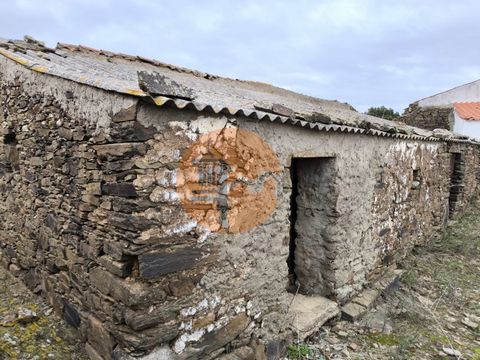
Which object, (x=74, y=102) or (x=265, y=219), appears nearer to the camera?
(x=74, y=102)

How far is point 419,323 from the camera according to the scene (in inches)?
183

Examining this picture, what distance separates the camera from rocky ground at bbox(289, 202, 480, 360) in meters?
4.02

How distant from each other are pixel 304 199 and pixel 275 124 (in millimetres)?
1531

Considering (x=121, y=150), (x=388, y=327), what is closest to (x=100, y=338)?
(x=121, y=150)

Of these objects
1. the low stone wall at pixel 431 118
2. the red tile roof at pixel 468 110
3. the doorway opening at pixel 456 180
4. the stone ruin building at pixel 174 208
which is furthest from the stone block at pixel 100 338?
the red tile roof at pixel 468 110

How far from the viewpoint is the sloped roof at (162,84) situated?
2568 mm

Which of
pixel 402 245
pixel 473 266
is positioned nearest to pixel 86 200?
pixel 402 245

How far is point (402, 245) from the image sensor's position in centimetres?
656

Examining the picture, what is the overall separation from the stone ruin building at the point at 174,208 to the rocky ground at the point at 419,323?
0.70 ft

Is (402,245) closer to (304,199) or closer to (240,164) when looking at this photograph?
(304,199)

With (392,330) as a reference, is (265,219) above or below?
above

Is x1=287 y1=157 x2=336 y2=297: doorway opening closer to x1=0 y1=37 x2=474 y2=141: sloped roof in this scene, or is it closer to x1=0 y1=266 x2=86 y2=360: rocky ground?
x1=0 y1=37 x2=474 y2=141: sloped roof

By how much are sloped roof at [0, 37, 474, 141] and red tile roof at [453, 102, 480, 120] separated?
887 cm

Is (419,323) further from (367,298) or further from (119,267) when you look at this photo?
(119,267)
